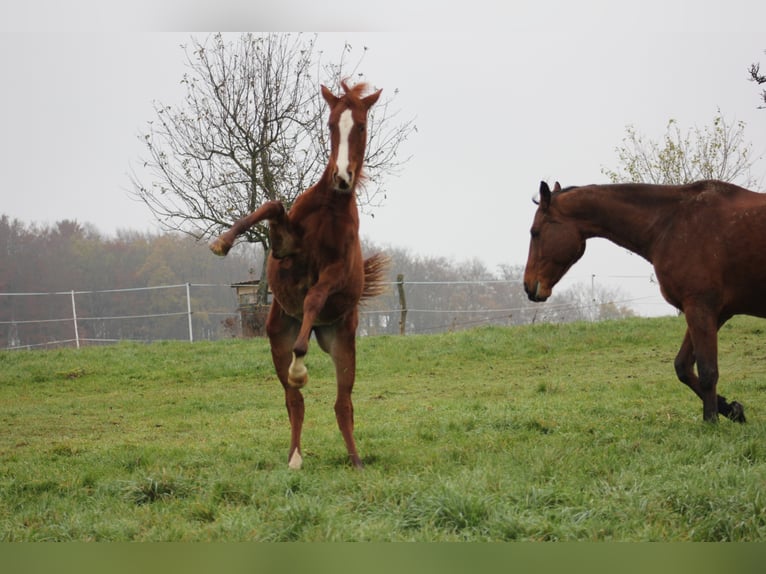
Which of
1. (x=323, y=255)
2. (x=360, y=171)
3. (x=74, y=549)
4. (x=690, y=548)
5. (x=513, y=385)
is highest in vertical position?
(x=360, y=171)

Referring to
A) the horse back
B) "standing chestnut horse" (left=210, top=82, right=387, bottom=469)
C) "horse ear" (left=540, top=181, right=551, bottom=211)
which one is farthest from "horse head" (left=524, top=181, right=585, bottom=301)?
"standing chestnut horse" (left=210, top=82, right=387, bottom=469)

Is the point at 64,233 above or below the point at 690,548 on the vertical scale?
above

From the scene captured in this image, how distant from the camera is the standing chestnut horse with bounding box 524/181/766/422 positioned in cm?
623

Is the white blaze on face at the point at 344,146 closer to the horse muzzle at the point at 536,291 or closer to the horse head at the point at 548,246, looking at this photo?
the horse head at the point at 548,246

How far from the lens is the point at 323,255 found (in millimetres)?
5406

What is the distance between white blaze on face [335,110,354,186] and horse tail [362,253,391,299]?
1682 millimetres

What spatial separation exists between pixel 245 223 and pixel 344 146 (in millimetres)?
889

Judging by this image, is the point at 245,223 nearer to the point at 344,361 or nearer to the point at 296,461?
the point at 344,361

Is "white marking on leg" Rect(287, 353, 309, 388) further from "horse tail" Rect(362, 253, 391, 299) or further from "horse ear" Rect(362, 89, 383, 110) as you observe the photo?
"horse ear" Rect(362, 89, 383, 110)

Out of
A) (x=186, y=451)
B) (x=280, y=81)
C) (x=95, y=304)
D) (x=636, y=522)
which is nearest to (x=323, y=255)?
(x=186, y=451)

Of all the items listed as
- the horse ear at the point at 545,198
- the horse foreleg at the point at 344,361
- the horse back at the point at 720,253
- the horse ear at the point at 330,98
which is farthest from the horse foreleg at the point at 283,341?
the horse back at the point at 720,253

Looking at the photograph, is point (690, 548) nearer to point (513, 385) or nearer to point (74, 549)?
point (74, 549)

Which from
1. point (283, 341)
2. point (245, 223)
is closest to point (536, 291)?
point (283, 341)

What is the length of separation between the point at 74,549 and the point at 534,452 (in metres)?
3.94
